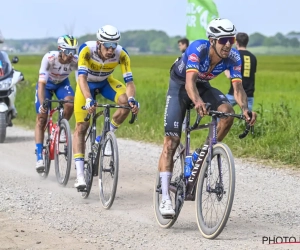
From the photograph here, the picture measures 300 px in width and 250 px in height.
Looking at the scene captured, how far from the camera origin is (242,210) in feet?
28.2

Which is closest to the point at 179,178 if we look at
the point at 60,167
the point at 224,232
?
the point at 224,232

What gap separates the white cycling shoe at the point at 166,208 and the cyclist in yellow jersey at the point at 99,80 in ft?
4.91

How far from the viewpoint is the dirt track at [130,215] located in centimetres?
709

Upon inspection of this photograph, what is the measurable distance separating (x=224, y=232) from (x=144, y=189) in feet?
9.59

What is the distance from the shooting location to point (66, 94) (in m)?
11.4

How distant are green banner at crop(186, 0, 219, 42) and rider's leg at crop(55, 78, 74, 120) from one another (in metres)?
6.86

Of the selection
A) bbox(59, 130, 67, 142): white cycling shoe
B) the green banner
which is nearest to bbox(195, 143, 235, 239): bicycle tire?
bbox(59, 130, 67, 142): white cycling shoe

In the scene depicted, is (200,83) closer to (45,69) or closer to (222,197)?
(222,197)

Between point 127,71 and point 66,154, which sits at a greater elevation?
point 127,71

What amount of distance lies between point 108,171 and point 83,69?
132cm

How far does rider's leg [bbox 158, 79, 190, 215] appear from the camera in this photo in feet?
25.4

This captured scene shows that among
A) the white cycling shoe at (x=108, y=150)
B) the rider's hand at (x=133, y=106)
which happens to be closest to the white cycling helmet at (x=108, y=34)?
the rider's hand at (x=133, y=106)

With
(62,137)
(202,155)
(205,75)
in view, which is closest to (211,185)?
(202,155)

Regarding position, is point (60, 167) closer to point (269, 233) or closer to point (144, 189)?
point (144, 189)
